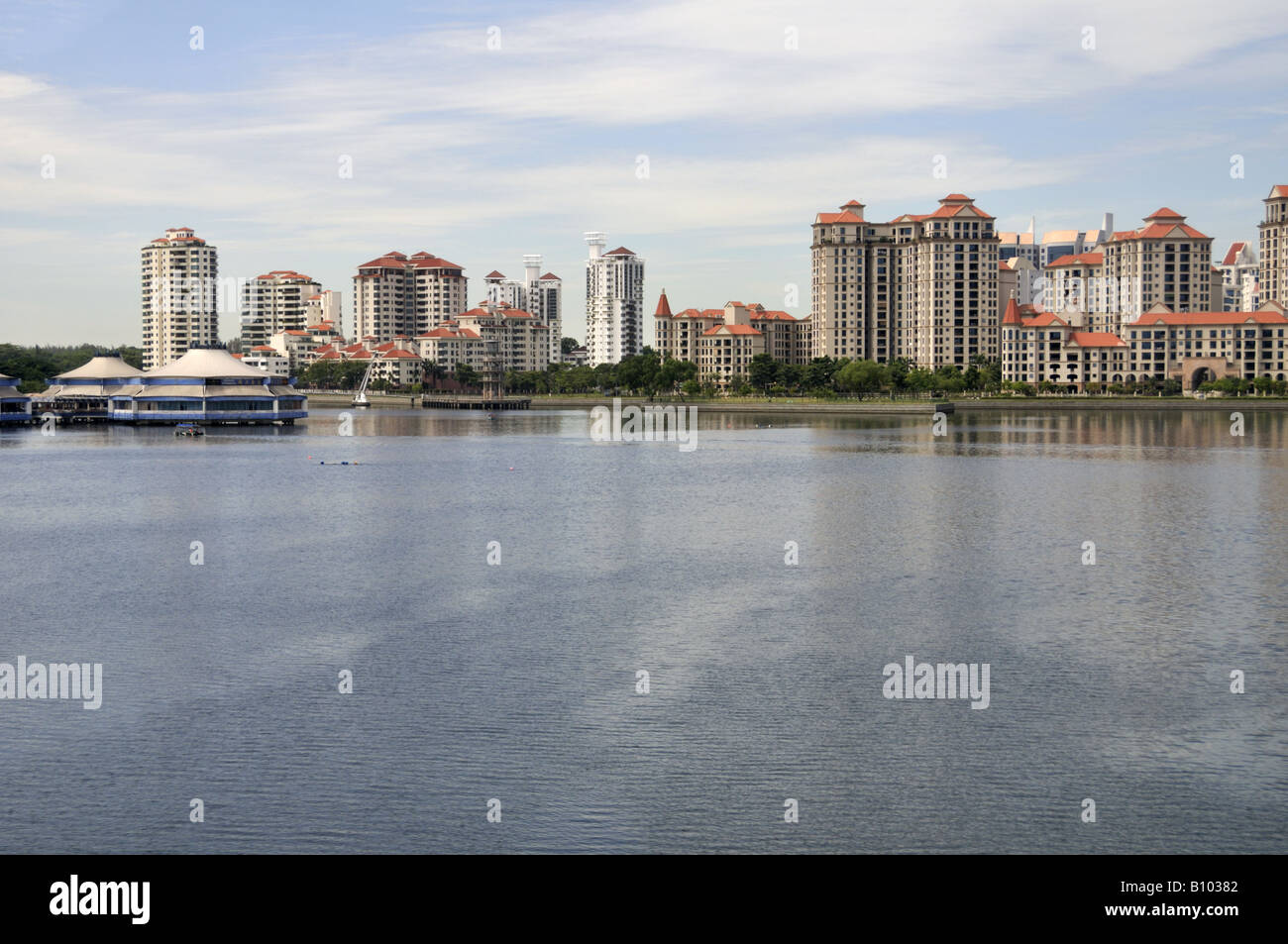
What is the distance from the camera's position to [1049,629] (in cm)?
1983

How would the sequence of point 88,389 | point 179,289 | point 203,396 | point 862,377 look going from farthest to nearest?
1. point 179,289
2. point 862,377
3. point 88,389
4. point 203,396

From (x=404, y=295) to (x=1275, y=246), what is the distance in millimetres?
127100

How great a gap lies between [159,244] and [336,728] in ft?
629

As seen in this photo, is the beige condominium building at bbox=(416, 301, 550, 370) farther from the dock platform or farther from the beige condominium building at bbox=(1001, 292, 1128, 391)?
the beige condominium building at bbox=(1001, 292, 1128, 391)

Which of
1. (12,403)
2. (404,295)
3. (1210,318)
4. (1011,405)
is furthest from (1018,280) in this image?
(12,403)

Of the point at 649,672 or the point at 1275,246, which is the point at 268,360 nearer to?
the point at 1275,246

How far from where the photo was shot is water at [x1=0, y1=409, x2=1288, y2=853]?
39.4ft

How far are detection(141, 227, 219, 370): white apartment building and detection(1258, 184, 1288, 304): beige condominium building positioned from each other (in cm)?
15235

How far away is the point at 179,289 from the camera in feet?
616

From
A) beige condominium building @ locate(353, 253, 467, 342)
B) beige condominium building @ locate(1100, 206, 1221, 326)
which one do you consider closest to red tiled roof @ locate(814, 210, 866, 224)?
beige condominium building @ locate(1100, 206, 1221, 326)

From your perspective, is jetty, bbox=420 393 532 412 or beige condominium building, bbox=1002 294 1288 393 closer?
beige condominium building, bbox=1002 294 1288 393

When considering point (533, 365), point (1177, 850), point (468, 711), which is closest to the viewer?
point (1177, 850)
